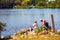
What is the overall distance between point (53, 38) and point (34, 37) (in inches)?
68.4

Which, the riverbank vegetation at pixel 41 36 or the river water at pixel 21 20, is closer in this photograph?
the riverbank vegetation at pixel 41 36

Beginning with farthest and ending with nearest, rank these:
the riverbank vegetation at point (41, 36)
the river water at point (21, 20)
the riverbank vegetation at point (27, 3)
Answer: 1. the riverbank vegetation at point (27, 3)
2. the river water at point (21, 20)
3. the riverbank vegetation at point (41, 36)

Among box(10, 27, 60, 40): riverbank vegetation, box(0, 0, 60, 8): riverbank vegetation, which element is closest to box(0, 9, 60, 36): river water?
box(10, 27, 60, 40): riverbank vegetation

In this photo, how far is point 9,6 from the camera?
166625mm

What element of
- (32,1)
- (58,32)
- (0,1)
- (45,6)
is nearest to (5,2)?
(0,1)

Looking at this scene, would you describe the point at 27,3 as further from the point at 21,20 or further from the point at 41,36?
the point at 41,36

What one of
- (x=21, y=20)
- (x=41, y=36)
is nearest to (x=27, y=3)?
(x=21, y=20)

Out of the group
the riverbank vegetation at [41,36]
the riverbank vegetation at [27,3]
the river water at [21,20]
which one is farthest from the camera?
the riverbank vegetation at [27,3]

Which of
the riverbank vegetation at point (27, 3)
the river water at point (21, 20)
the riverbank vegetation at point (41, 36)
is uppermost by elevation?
the riverbank vegetation at point (41, 36)

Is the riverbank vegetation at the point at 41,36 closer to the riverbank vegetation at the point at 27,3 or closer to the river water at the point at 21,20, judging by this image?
the river water at the point at 21,20

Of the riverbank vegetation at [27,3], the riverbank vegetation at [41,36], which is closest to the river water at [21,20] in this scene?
the riverbank vegetation at [41,36]

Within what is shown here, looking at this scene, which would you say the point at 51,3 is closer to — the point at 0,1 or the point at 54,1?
the point at 54,1

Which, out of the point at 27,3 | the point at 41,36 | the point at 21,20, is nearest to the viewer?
the point at 41,36

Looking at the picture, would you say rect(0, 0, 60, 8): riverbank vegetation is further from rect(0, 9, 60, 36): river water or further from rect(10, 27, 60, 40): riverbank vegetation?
rect(10, 27, 60, 40): riverbank vegetation
